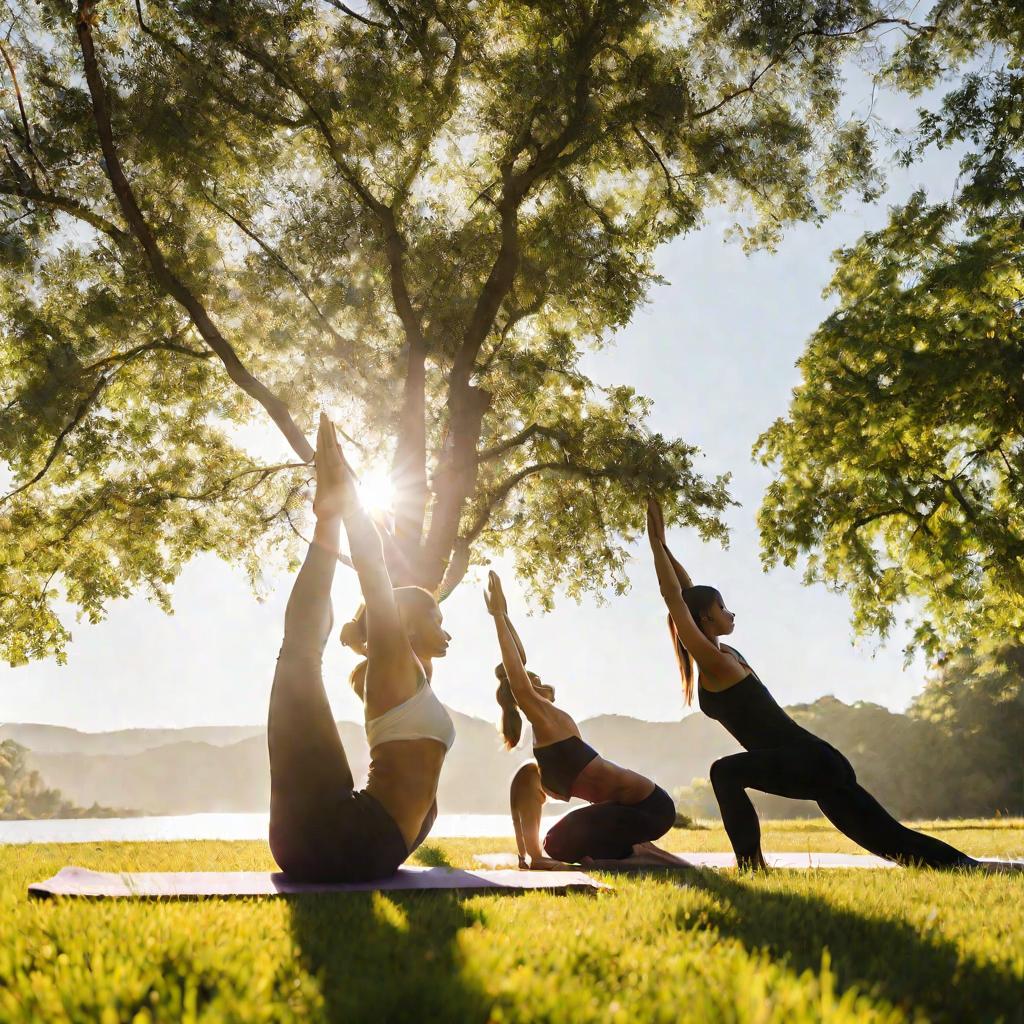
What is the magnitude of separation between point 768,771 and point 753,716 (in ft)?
1.33

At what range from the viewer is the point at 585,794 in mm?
6023

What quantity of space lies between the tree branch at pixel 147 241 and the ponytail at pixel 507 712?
7.29m

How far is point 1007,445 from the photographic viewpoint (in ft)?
54.5

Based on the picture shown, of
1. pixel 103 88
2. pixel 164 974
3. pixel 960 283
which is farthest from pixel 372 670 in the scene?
pixel 960 283

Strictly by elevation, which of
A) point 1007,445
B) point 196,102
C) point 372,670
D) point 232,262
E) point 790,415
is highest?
point 196,102

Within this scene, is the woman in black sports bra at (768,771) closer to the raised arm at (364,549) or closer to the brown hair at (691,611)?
the brown hair at (691,611)

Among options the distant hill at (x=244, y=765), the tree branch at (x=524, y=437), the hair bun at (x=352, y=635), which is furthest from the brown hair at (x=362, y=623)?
the distant hill at (x=244, y=765)

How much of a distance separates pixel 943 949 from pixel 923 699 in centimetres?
5367

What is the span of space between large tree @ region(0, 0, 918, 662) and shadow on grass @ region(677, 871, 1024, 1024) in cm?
818

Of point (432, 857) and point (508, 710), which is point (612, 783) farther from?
point (432, 857)

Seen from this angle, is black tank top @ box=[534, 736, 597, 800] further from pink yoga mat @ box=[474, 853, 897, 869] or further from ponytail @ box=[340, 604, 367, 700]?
ponytail @ box=[340, 604, 367, 700]

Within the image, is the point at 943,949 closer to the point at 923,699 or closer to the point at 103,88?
the point at 103,88

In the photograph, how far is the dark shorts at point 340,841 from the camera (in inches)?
144

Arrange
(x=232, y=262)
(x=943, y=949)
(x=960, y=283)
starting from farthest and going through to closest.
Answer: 1. (x=232, y=262)
2. (x=960, y=283)
3. (x=943, y=949)
